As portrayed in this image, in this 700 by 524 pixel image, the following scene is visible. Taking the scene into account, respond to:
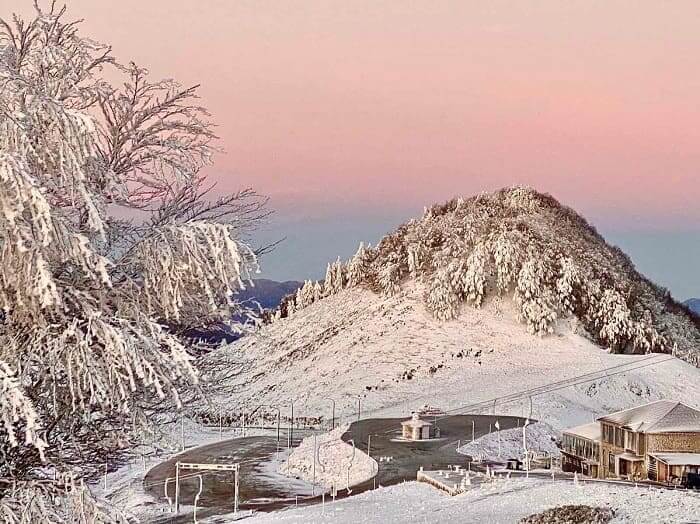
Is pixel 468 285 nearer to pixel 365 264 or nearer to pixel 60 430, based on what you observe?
pixel 365 264

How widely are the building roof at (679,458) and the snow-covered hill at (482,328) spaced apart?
14236 millimetres

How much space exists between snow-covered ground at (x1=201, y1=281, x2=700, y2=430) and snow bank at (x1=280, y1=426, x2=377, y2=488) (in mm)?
9274

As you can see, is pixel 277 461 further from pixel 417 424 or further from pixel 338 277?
pixel 338 277

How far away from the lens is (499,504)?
1002 inches

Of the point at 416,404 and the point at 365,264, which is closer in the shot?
the point at 416,404

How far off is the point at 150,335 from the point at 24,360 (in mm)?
1016

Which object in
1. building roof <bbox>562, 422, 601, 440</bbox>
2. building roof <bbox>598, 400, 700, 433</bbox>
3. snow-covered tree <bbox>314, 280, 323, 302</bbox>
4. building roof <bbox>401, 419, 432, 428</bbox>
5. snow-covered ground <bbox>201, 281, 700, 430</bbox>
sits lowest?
building roof <bbox>401, 419, 432, 428</bbox>

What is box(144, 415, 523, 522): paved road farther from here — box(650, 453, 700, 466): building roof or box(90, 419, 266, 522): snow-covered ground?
box(650, 453, 700, 466): building roof

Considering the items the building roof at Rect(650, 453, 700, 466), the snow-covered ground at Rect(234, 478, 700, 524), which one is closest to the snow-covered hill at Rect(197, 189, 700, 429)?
the building roof at Rect(650, 453, 700, 466)

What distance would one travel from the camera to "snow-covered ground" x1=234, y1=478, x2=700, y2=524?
915 inches

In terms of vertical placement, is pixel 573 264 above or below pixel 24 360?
above

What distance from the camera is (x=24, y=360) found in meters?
7.46

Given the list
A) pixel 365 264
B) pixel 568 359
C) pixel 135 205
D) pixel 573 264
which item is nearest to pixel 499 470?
pixel 568 359

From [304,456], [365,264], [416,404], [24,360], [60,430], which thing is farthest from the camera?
[365,264]
